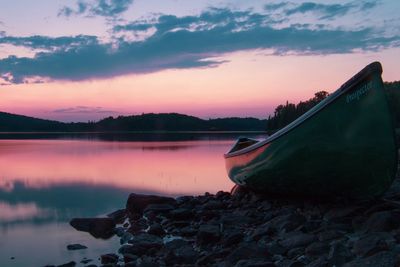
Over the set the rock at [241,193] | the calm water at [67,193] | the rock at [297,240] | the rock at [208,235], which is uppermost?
the rock at [297,240]

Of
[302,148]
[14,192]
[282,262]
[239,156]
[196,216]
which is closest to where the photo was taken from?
[282,262]

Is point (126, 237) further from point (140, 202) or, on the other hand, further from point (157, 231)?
point (140, 202)

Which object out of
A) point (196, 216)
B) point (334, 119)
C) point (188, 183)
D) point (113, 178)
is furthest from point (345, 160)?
point (113, 178)

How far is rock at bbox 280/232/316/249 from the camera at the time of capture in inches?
→ 263

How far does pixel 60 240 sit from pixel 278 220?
222 inches

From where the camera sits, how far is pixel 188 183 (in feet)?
71.9

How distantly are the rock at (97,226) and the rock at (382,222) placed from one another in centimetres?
644

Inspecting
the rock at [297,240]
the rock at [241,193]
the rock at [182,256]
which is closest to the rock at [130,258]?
the rock at [182,256]

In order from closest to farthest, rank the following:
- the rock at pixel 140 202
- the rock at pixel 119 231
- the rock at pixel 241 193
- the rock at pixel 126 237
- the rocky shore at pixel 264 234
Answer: the rocky shore at pixel 264 234
the rock at pixel 126 237
the rock at pixel 119 231
the rock at pixel 140 202
the rock at pixel 241 193

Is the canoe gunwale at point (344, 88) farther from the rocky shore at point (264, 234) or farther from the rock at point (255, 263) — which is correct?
the rock at point (255, 263)

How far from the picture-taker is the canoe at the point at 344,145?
299 inches

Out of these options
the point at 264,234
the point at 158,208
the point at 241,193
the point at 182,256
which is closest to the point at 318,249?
the point at 264,234

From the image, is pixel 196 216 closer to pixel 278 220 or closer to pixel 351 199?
pixel 278 220

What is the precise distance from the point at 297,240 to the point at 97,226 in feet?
20.1
